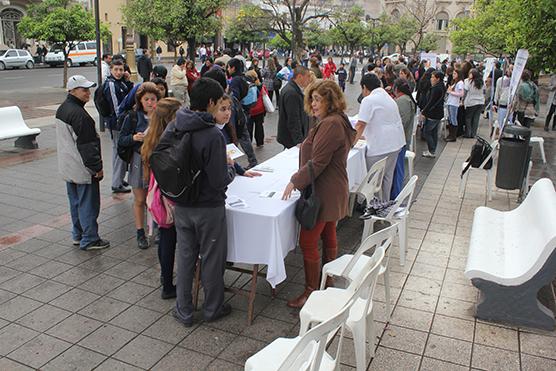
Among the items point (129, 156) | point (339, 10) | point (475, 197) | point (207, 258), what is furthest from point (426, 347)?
point (339, 10)

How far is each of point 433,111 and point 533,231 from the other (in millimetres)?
6472

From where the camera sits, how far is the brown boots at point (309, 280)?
14.3 feet

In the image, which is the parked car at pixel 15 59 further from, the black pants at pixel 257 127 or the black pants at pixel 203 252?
the black pants at pixel 203 252

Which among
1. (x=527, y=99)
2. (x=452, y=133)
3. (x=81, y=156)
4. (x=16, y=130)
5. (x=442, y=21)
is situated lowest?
(x=452, y=133)

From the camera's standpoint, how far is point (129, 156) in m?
5.40

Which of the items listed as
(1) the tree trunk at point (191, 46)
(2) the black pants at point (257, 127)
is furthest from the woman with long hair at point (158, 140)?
(1) the tree trunk at point (191, 46)

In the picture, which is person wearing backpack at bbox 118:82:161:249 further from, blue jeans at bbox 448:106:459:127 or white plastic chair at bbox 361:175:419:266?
blue jeans at bbox 448:106:459:127

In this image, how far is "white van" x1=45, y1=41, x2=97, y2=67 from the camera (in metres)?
35.3

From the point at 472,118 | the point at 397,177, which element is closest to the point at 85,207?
the point at 397,177

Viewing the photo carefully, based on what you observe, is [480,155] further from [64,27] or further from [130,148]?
[64,27]

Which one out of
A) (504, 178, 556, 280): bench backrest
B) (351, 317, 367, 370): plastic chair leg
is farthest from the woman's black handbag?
(504, 178, 556, 280): bench backrest

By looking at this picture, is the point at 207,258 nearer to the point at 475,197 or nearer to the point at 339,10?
the point at 475,197

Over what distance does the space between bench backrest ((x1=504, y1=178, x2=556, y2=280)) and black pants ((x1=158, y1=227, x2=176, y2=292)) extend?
2823 mm

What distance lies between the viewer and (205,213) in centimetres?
372
